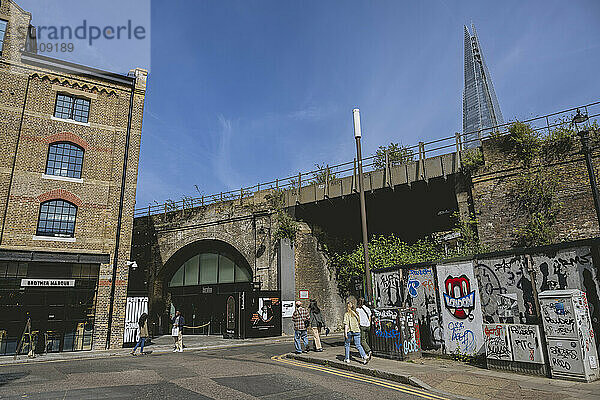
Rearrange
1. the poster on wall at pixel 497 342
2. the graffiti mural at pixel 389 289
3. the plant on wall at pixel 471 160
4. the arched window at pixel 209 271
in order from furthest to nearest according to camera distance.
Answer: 1. the arched window at pixel 209 271
2. the plant on wall at pixel 471 160
3. the graffiti mural at pixel 389 289
4. the poster on wall at pixel 497 342

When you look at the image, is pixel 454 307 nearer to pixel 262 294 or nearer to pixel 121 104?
pixel 262 294

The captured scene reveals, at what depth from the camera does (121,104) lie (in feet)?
70.3

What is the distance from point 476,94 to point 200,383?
178287 mm

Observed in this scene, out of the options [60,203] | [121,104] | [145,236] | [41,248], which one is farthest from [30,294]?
[145,236]

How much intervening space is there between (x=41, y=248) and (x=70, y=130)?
5783mm

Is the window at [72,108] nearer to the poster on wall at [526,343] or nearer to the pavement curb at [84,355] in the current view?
the pavement curb at [84,355]

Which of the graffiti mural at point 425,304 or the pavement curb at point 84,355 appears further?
the pavement curb at point 84,355

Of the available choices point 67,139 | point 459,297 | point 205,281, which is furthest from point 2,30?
point 459,297

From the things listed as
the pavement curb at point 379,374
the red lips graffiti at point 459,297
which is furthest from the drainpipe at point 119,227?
the red lips graffiti at point 459,297

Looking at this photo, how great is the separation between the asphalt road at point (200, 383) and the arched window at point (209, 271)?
586 inches

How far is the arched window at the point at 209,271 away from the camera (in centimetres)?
2742

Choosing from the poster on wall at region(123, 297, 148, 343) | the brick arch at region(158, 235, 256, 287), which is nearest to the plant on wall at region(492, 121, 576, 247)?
the brick arch at region(158, 235, 256, 287)

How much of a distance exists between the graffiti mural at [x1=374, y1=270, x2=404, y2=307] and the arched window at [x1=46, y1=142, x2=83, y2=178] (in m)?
14.9

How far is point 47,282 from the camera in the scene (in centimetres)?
1766
